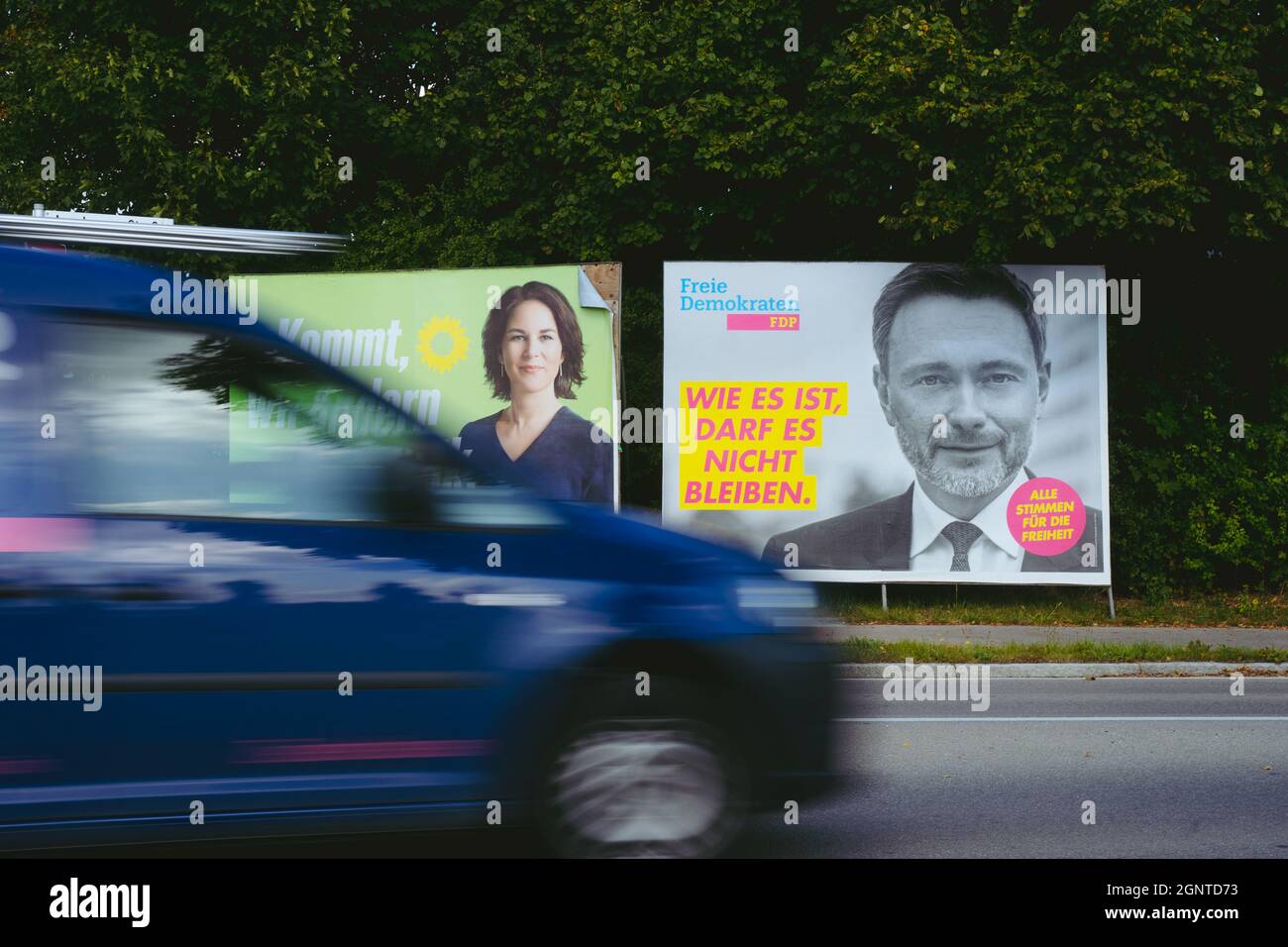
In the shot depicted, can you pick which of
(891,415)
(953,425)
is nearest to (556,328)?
(891,415)

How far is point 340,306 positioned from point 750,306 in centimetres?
455

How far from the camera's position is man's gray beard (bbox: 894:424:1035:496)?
14922 millimetres

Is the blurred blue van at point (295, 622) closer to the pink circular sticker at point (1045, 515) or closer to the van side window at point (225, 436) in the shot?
the van side window at point (225, 436)

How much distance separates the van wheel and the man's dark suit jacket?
9.96m

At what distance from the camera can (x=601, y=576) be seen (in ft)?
15.7

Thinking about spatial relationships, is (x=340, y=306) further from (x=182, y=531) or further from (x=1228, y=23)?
(x=182, y=531)

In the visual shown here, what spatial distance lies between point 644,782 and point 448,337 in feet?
36.2

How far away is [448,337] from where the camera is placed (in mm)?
15297

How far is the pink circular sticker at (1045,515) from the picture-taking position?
48.6ft

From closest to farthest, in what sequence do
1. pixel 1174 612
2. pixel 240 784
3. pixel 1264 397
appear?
A: pixel 240 784 → pixel 1174 612 → pixel 1264 397

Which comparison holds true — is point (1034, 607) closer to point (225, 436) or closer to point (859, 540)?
point (859, 540)

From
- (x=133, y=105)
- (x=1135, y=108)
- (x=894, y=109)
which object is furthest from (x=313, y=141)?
(x=1135, y=108)

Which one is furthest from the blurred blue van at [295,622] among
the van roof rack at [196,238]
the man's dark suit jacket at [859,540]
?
the man's dark suit jacket at [859,540]

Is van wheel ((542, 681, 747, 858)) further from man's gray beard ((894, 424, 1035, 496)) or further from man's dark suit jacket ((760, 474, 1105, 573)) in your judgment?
man's gray beard ((894, 424, 1035, 496))
